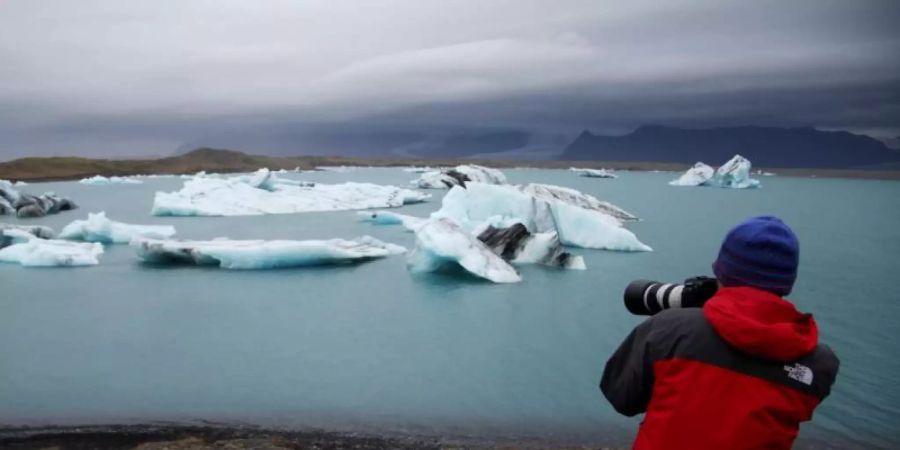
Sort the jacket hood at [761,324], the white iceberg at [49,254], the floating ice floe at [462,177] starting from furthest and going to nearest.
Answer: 1. the floating ice floe at [462,177]
2. the white iceberg at [49,254]
3. the jacket hood at [761,324]

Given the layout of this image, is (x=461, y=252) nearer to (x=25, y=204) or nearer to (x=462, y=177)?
(x=25, y=204)

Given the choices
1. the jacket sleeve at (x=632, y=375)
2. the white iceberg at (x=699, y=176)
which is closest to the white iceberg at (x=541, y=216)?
the jacket sleeve at (x=632, y=375)

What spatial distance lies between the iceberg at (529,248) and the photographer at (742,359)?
33.5 ft

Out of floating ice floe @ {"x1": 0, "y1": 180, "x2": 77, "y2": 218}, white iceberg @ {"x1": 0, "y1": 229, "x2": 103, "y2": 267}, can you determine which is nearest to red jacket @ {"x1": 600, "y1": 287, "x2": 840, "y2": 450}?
white iceberg @ {"x1": 0, "y1": 229, "x2": 103, "y2": 267}

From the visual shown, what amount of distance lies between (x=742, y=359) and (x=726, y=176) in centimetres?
4844

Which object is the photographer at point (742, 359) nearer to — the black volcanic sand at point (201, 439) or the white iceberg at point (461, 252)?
the black volcanic sand at point (201, 439)

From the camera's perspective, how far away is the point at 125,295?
994cm

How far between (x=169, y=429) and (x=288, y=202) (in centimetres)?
1909

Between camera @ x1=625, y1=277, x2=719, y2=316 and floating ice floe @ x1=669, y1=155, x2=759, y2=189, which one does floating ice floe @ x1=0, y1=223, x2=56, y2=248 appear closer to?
camera @ x1=625, y1=277, x2=719, y2=316

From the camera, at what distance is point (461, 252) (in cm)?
1067

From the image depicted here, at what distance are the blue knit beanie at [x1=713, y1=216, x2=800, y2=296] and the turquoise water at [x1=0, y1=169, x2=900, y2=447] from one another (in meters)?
3.51

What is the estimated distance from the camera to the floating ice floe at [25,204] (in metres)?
22.2

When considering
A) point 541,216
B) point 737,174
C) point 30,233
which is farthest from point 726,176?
point 30,233

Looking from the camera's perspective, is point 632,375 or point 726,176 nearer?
point 632,375
